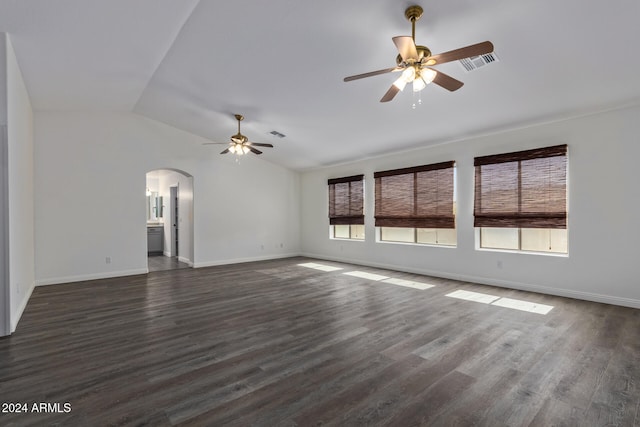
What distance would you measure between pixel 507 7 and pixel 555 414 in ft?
10.6

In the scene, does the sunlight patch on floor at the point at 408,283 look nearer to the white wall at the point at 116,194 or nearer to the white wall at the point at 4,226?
the white wall at the point at 116,194

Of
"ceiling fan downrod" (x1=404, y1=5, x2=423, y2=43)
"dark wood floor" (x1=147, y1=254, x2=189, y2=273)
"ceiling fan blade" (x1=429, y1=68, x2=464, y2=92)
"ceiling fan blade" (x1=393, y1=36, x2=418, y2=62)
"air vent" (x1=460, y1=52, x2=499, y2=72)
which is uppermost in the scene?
"ceiling fan downrod" (x1=404, y1=5, x2=423, y2=43)

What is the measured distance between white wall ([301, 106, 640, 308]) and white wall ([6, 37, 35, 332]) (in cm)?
645

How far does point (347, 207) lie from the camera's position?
8.45 m

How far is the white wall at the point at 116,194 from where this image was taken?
6.07 meters

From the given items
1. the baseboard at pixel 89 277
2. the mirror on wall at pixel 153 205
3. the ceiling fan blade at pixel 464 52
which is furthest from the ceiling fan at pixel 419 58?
the mirror on wall at pixel 153 205

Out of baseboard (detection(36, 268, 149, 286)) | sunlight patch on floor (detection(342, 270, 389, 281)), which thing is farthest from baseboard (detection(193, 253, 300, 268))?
sunlight patch on floor (detection(342, 270, 389, 281))

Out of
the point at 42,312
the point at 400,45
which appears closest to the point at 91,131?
the point at 42,312

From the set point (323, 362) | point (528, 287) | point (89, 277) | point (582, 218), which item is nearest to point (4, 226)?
point (89, 277)

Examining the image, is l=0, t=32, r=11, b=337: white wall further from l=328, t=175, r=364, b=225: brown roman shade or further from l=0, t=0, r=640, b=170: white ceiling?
l=328, t=175, r=364, b=225: brown roman shade

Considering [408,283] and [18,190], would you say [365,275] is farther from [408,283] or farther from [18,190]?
[18,190]

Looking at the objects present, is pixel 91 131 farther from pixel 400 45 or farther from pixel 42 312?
pixel 400 45

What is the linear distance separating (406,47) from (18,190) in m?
4.98

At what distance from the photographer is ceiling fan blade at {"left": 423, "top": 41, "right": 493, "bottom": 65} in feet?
8.27
